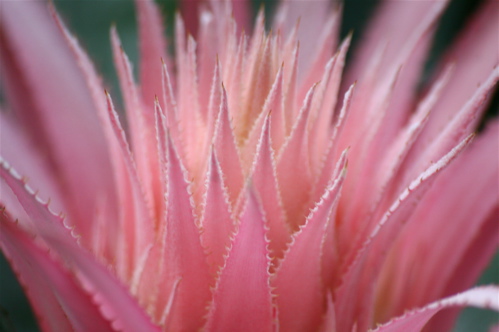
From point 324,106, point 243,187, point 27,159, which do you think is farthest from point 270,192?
point 27,159

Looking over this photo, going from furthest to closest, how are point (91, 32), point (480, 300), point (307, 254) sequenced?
1. point (91, 32)
2. point (307, 254)
3. point (480, 300)

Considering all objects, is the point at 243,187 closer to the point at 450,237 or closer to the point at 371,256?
the point at 371,256

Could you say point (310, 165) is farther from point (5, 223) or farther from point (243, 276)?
point (5, 223)

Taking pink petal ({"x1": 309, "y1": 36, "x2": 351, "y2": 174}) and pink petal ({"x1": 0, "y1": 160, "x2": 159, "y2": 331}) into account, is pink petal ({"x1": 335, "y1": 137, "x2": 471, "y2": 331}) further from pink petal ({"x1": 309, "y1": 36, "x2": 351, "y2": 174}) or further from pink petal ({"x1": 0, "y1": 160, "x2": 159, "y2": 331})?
pink petal ({"x1": 0, "y1": 160, "x2": 159, "y2": 331})

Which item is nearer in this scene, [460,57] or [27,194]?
[27,194]

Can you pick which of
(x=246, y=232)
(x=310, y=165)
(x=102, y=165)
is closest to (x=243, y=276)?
(x=246, y=232)

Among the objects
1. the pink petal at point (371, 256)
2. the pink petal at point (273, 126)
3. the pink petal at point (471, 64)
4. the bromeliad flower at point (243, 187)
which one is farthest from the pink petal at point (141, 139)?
the pink petal at point (471, 64)

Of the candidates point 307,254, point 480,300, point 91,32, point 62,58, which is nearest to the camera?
point 480,300
